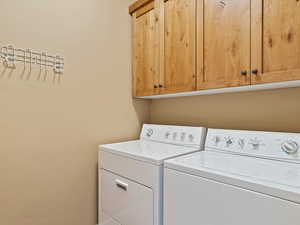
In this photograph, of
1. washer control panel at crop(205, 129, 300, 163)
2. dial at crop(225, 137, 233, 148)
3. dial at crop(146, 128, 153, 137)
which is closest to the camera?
washer control panel at crop(205, 129, 300, 163)

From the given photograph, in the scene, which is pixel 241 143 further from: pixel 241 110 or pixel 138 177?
pixel 138 177

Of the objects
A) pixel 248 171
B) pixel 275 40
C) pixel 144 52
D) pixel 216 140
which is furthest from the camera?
pixel 144 52

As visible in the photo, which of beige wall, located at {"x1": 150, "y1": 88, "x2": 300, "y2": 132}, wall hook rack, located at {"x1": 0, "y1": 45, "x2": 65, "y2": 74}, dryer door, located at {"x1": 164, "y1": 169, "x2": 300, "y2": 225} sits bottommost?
dryer door, located at {"x1": 164, "y1": 169, "x2": 300, "y2": 225}

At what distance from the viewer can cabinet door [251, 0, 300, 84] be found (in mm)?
955

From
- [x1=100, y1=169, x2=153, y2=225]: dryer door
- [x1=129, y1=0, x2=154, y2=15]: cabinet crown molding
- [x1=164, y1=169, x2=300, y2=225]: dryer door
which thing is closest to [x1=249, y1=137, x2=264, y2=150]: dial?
[x1=164, y1=169, x2=300, y2=225]: dryer door

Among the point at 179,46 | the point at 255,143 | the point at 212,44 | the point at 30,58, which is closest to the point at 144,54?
the point at 179,46

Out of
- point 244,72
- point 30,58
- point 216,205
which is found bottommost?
point 216,205

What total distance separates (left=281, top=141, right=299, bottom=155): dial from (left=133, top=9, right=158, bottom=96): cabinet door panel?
3.26ft

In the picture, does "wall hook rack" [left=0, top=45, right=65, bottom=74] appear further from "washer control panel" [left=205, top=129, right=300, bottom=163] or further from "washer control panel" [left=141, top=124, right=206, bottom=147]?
"washer control panel" [left=205, top=129, right=300, bottom=163]

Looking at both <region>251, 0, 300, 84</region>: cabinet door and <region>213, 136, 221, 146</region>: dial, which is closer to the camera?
<region>251, 0, 300, 84</region>: cabinet door

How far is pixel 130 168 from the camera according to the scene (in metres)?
1.27

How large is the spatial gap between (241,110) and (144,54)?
96 cm

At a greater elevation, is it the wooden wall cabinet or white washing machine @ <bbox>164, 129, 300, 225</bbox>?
the wooden wall cabinet

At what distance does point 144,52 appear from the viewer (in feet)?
5.71
